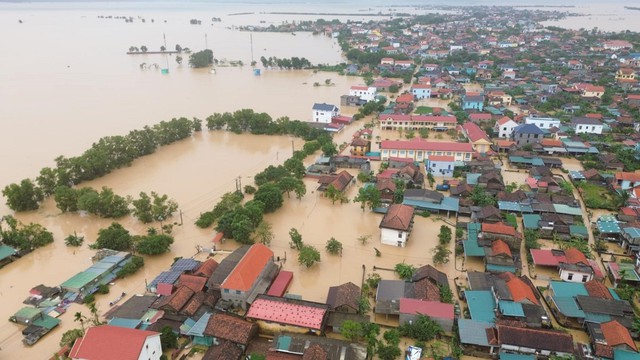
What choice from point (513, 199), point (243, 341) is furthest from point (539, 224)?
point (243, 341)

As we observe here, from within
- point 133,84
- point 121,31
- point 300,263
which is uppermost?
point 121,31

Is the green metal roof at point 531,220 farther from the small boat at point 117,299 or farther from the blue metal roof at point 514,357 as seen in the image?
the small boat at point 117,299

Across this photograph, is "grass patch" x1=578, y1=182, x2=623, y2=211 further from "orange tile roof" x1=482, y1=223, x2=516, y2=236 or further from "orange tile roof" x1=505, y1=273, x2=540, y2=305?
"orange tile roof" x1=505, y1=273, x2=540, y2=305

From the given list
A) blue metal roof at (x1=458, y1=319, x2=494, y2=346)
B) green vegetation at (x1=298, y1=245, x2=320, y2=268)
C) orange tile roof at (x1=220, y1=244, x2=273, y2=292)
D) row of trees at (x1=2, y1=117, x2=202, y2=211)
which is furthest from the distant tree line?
blue metal roof at (x1=458, y1=319, x2=494, y2=346)

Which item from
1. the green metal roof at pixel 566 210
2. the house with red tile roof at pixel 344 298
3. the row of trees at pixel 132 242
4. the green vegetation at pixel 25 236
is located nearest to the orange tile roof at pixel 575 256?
the green metal roof at pixel 566 210

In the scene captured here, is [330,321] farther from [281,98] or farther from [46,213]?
[281,98]

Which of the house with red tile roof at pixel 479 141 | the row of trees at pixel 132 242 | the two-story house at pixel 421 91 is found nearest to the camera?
the row of trees at pixel 132 242

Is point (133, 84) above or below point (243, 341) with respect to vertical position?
above
